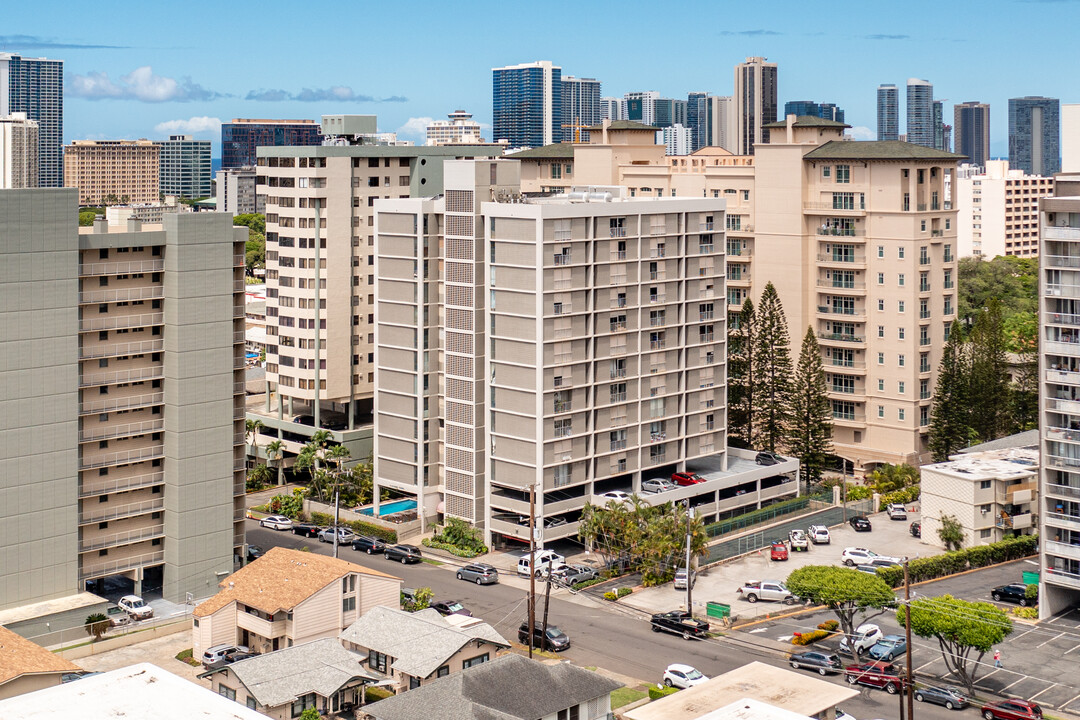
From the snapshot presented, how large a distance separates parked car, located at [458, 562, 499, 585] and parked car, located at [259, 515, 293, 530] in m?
16.5

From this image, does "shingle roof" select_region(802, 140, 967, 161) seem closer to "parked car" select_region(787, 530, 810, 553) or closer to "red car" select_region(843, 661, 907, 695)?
"parked car" select_region(787, 530, 810, 553)

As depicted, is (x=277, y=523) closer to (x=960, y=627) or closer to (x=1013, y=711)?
(x=960, y=627)

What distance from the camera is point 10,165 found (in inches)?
3260

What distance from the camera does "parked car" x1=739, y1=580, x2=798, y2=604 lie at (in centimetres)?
7638

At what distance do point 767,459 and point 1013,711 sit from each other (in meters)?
39.6

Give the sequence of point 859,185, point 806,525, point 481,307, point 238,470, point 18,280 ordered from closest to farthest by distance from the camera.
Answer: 1. point 18,280
2. point 238,470
3. point 481,307
4. point 806,525
5. point 859,185

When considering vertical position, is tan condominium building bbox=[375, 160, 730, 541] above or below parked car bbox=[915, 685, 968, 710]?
above

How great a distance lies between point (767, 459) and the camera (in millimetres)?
98562

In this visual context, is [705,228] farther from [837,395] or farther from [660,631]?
[660,631]

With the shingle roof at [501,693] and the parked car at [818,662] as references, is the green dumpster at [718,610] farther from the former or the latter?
the shingle roof at [501,693]

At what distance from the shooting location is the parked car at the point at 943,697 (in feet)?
203

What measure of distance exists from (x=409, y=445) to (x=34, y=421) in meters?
27.4

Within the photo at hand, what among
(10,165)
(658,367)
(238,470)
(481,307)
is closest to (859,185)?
(658,367)

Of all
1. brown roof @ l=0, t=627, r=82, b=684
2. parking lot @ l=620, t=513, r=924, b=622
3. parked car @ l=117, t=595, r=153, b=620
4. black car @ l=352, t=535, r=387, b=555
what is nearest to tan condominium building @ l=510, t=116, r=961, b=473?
parking lot @ l=620, t=513, r=924, b=622
